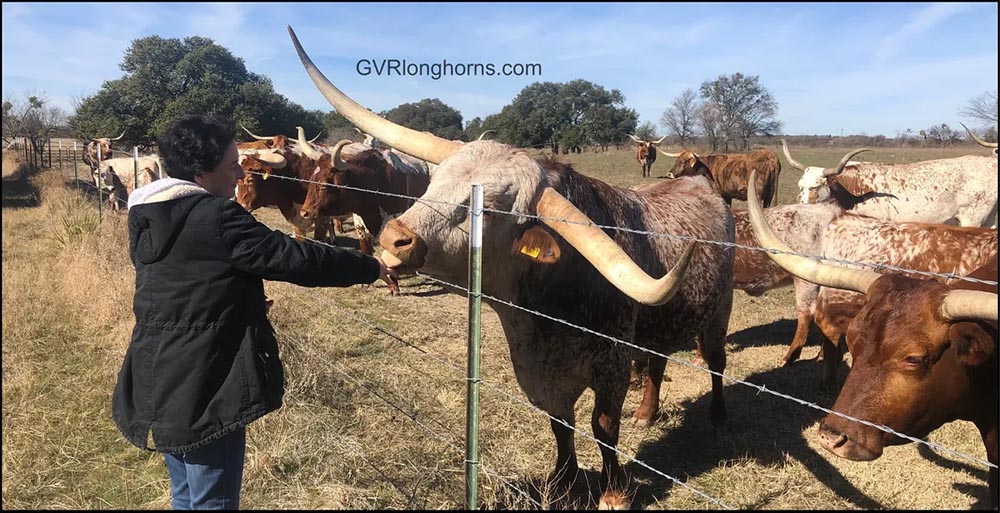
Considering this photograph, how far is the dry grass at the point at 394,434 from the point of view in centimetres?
307

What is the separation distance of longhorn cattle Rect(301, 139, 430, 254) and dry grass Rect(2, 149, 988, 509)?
83.6 inches

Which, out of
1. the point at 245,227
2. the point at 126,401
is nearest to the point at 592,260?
the point at 245,227

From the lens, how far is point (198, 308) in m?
2.03

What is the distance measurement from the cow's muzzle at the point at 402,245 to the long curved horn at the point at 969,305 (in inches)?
75.9

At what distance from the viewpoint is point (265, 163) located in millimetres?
9023

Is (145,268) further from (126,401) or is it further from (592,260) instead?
(592,260)

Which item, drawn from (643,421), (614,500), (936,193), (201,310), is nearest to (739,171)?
(936,193)

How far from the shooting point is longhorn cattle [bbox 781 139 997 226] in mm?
8445

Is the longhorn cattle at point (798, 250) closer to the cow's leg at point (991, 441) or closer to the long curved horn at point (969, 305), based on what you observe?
the cow's leg at point (991, 441)

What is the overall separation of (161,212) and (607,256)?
1.56 m

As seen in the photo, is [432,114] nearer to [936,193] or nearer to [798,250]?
[936,193]

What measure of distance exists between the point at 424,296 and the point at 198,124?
5.91m

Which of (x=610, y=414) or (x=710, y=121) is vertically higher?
(x=710, y=121)

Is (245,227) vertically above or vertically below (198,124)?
below
